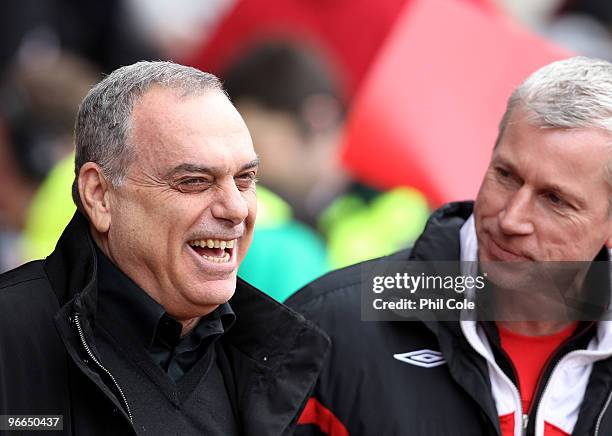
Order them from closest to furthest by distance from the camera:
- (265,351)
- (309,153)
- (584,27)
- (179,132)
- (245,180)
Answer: (179,132) < (245,180) < (265,351) < (309,153) < (584,27)

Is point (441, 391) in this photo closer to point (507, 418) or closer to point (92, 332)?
point (507, 418)

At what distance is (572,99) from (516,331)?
71 centimetres

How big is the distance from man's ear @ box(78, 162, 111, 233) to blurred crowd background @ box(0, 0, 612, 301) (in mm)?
1482

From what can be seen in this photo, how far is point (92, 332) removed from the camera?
9.92 ft

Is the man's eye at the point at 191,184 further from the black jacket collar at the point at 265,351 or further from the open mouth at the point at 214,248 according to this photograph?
the black jacket collar at the point at 265,351

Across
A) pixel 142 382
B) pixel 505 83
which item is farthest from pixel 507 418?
pixel 505 83

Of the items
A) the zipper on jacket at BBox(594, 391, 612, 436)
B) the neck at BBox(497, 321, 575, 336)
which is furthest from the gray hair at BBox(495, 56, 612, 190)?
the zipper on jacket at BBox(594, 391, 612, 436)

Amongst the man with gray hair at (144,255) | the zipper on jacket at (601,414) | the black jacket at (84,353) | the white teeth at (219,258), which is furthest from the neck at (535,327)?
the white teeth at (219,258)

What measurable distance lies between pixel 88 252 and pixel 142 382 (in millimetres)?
354

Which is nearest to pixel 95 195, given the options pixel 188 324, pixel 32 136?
pixel 188 324

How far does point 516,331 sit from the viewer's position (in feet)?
12.3

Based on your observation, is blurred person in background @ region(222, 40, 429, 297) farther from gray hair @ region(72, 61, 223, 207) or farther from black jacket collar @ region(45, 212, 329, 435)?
gray hair @ region(72, 61, 223, 207)

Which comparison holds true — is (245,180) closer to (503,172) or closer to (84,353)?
(84,353)

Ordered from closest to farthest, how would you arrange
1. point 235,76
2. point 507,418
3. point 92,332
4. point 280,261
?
point 92,332, point 507,418, point 280,261, point 235,76
